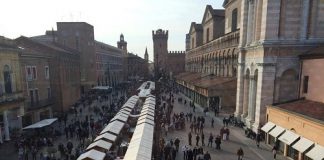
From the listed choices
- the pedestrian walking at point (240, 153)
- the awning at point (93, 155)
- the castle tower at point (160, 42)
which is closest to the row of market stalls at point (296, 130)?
the pedestrian walking at point (240, 153)

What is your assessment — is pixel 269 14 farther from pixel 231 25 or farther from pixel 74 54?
pixel 74 54

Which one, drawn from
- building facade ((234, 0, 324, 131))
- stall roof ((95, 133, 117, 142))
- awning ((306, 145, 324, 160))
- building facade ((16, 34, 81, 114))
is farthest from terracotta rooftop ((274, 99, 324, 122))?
building facade ((16, 34, 81, 114))

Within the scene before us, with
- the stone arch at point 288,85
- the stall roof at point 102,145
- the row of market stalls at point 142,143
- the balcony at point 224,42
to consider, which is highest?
the balcony at point 224,42

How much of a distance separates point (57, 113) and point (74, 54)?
41.4 feet

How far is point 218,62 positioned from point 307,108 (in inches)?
910

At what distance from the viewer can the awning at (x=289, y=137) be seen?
1689 centimetres

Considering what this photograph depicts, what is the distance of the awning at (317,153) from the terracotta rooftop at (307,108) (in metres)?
1.65

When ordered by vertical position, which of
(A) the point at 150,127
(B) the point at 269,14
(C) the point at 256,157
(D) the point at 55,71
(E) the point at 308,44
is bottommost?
(C) the point at 256,157

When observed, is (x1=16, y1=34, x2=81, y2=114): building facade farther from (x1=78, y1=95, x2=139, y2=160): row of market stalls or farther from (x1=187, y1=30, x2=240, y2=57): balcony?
(x1=187, y1=30, x2=240, y2=57): balcony

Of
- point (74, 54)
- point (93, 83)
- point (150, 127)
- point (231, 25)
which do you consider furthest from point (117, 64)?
point (150, 127)

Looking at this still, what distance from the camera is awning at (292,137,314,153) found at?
50.8ft

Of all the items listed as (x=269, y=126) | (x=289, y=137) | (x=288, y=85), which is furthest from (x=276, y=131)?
(x=288, y=85)

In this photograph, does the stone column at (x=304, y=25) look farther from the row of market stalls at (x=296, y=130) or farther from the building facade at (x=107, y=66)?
the building facade at (x=107, y=66)

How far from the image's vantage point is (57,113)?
108 feet
